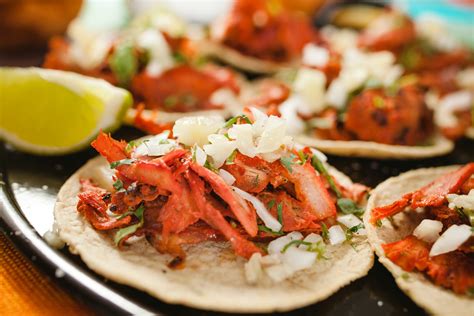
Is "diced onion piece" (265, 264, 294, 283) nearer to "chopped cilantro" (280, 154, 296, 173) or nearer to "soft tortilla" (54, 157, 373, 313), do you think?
"soft tortilla" (54, 157, 373, 313)

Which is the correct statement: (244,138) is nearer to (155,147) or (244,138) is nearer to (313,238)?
(155,147)

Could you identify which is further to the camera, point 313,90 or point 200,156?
point 313,90

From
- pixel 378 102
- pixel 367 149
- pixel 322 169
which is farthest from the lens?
pixel 378 102

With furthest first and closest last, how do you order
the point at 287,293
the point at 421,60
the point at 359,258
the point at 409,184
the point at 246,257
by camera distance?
the point at 421,60 → the point at 409,184 → the point at 359,258 → the point at 246,257 → the point at 287,293

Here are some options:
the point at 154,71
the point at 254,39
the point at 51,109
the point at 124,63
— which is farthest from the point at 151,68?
the point at 254,39

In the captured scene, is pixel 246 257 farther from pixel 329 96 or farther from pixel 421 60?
pixel 421 60

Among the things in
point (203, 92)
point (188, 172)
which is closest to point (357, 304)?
point (188, 172)

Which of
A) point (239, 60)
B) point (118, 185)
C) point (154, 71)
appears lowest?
point (239, 60)
